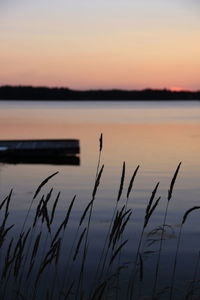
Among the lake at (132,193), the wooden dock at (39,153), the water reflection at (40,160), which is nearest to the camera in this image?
the lake at (132,193)

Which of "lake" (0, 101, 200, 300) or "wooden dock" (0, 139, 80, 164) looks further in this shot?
"wooden dock" (0, 139, 80, 164)

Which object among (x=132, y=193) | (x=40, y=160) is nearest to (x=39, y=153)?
(x=40, y=160)

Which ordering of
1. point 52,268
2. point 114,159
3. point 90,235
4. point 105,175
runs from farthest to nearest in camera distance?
point 114,159 → point 105,175 → point 90,235 → point 52,268

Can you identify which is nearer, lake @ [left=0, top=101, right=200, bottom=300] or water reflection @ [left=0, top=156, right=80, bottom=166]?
lake @ [left=0, top=101, right=200, bottom=300]

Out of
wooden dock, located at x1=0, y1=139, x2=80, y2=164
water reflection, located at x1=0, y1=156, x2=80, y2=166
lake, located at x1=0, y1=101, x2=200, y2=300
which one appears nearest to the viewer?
lake, located at x1=0, y1=101, x2=200, y2=300

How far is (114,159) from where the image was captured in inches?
1505

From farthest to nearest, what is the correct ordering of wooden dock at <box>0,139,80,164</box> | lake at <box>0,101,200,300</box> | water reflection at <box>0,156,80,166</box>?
wooden dock at <box>0,139,80,164</box>
water reflection at <box>0,156,80,166</box>
lake at <box>0,101,200,300</box>

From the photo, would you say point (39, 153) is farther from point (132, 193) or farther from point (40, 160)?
point (132, 193)

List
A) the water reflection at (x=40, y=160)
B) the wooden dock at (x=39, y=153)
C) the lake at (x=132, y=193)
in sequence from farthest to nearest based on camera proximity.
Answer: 1. the wooden dock at (x=39, y=153)
2. the water reflection at (x=40, y=160)
3. the lake at (x=132, y=193)

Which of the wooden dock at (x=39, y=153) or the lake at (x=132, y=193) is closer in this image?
the lake at (x=132, y=193)

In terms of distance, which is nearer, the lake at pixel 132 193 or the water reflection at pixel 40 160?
the lake at pixel 132 193

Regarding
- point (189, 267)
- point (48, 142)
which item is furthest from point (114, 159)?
point (189, 267)

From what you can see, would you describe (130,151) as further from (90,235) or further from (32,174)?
(90,235)

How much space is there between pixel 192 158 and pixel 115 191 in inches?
643
